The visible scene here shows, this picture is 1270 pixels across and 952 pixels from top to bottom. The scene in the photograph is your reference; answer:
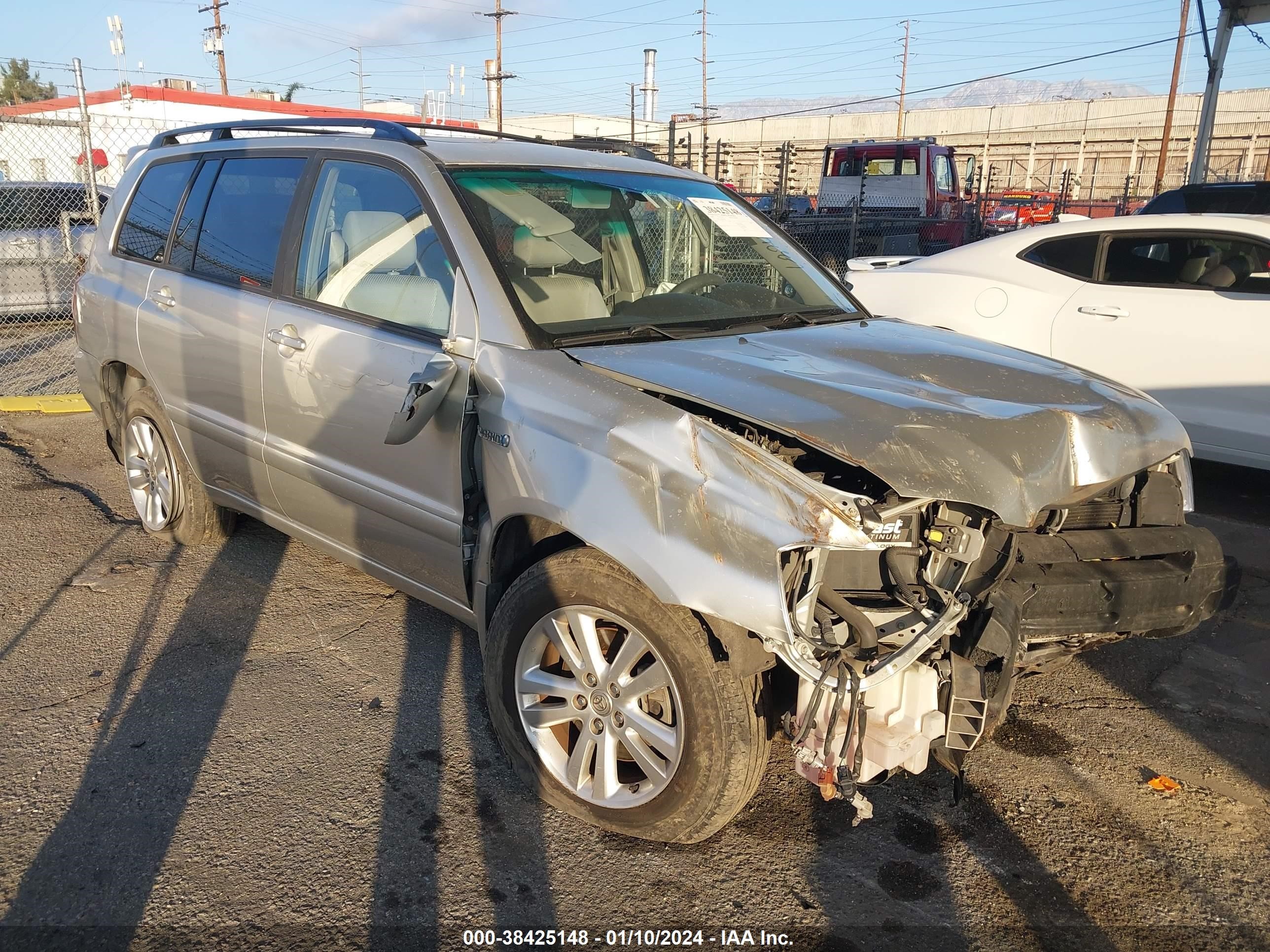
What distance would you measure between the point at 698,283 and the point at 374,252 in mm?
1198

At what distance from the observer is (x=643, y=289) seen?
3713mm

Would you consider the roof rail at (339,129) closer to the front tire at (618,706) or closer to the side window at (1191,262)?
the front tire at (618,706)

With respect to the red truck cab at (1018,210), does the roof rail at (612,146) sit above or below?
above

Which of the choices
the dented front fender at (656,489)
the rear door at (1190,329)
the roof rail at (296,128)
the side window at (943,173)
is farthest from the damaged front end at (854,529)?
the side window at (943,173)

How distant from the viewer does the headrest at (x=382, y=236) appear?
3.35 meters

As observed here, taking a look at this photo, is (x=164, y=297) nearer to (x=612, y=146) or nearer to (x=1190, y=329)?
(x=612, y=146)

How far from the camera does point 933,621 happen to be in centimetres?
245

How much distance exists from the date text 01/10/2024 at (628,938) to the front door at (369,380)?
3.55 ft

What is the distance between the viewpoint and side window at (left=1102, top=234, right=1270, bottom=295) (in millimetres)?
5566

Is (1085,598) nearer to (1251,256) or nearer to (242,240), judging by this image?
(242,240)

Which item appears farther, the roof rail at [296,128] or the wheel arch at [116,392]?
the wheel arch at [116,392]

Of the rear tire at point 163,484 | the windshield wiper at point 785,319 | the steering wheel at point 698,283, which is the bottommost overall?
the rear tire at point 163,484

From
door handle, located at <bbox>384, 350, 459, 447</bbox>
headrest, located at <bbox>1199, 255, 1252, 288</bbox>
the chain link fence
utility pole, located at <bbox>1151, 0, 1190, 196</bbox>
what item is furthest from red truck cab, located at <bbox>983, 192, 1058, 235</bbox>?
door handle, located at <bbox>384, 350, 459, 447</bbox>

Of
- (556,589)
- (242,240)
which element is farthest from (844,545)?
(242,240)
